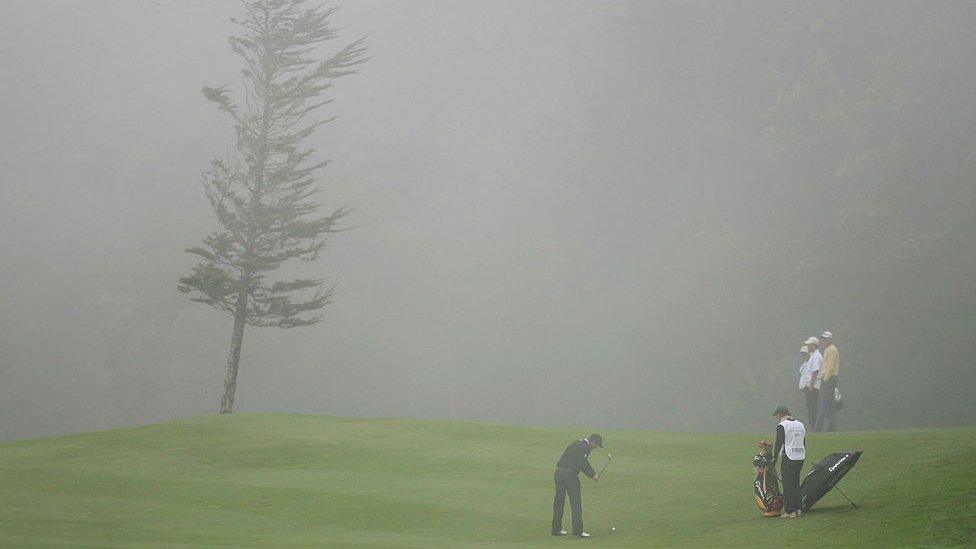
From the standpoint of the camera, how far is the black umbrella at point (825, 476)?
17.8 meters

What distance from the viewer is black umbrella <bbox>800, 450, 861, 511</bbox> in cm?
1778

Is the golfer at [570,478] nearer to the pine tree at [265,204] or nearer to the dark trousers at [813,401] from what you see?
the dark trousers at [813,401]

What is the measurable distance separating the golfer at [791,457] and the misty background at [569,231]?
39120 millimetres

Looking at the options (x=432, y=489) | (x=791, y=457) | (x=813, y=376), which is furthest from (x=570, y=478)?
(x=813, y=376)

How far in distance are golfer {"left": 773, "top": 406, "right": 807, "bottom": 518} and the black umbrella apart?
18 cm

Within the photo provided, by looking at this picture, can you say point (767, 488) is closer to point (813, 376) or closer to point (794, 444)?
point (794, 444)

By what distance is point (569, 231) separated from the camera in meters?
75.5

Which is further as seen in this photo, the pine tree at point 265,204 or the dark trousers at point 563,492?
the pine tree at point 265,204

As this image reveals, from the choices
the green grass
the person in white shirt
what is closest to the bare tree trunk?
the green grass

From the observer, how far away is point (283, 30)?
38.8 m

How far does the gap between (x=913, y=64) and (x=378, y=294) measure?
119ft

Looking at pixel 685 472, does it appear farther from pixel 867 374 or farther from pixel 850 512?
pixel 867 374

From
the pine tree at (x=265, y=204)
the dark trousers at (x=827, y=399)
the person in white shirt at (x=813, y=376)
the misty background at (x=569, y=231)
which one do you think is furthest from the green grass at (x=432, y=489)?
the misty background at (x=569, y=231)

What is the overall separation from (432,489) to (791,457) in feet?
24.6
